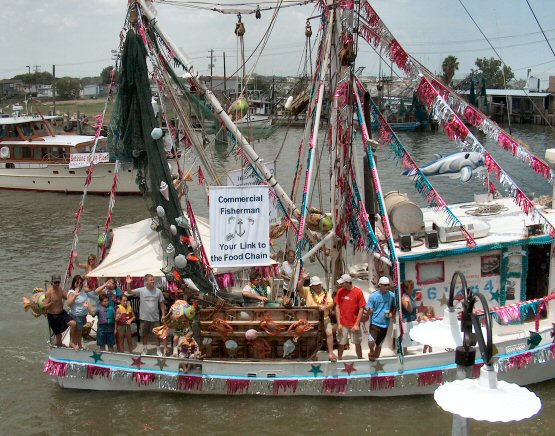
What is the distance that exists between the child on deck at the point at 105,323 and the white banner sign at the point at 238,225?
6.16 feet

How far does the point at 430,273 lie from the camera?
1252 centimetres

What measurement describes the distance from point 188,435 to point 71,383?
248cm

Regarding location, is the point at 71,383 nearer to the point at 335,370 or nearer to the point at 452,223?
the point at 335,370

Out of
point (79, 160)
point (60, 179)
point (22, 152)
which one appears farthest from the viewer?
point (22, 152)

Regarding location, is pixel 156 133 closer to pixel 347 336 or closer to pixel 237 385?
pixel 237 385

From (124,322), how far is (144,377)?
967 millimetres

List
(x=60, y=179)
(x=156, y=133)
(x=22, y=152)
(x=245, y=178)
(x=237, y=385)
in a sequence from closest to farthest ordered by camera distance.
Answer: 1. (x=237, y=385)
2. (x=156, y=133)
3. (x=245, y=178)
4. (x=60, y=179)
5. (x=22, y=152)

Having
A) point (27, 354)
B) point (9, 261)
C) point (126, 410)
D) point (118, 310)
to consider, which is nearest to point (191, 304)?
point (118, 310)

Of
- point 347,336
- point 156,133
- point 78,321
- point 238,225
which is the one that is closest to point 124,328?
point 78,321

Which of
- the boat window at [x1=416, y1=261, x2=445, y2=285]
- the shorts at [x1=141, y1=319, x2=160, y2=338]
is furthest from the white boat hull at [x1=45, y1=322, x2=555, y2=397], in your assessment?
the boat window at [x1=416, y1=261, x2=445, y2=285]

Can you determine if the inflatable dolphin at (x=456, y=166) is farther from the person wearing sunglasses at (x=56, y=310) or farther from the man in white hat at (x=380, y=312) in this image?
the person wearing sunglasses at (x=56, y=310)


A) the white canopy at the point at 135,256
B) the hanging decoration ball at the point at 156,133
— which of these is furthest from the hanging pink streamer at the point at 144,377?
the hanging decoration ball at the point at 156,133

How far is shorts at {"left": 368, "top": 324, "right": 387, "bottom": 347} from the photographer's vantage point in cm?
1169

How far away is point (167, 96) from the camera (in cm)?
1330
